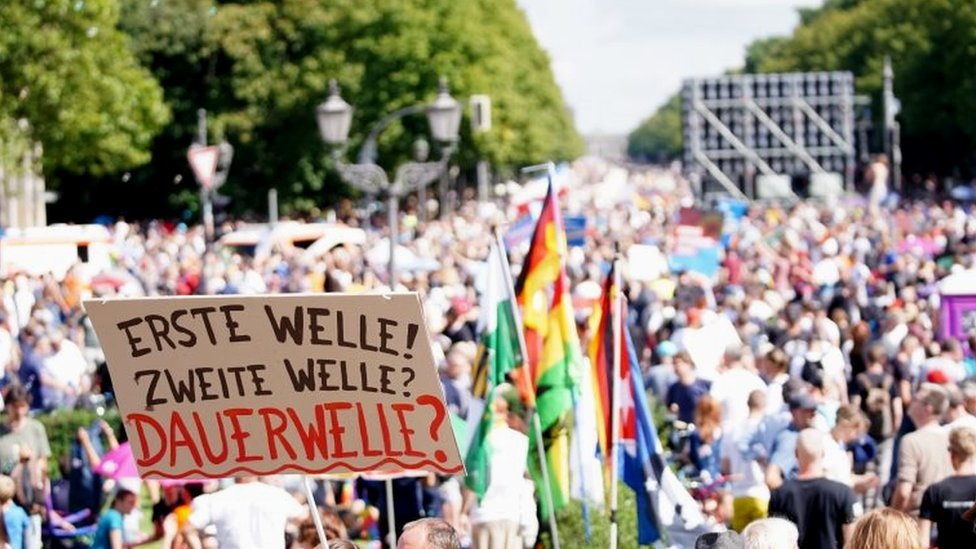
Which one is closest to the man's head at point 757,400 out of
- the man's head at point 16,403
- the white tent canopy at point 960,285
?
the man's head at point 16,403

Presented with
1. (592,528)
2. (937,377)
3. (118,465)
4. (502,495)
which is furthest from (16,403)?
(937,377)

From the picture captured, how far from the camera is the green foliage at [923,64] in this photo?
8262cm

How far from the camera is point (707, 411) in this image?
13031mm

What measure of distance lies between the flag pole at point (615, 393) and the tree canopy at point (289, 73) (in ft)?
185

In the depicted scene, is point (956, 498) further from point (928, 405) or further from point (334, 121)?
point (334, 121)

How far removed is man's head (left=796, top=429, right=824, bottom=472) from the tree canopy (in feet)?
192

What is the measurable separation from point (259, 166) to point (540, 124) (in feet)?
80.3

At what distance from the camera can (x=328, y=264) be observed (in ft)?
90.5

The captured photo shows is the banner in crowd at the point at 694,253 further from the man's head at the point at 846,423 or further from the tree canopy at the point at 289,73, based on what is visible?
the tree canopy at the point at 289,73

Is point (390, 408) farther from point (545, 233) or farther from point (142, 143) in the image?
point (142, 143)

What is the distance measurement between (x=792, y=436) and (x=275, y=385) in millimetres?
4921

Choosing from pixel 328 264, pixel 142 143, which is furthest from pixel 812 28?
pixel 328 264

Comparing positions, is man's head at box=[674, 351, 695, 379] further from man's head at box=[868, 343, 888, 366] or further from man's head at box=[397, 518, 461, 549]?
man's head at box=[397, 518, 461, 549]

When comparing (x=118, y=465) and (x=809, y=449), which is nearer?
(x=809, y=449)
